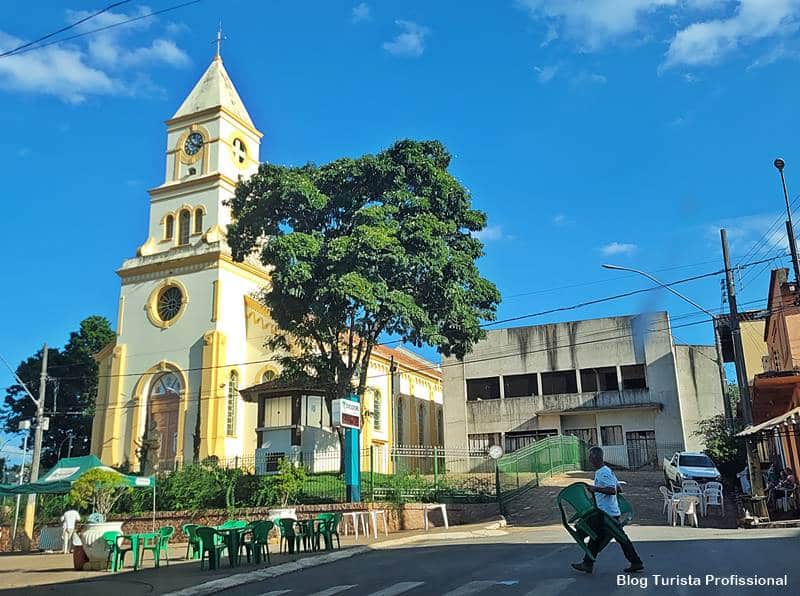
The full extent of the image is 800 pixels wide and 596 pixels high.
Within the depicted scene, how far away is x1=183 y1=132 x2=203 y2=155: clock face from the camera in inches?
1623

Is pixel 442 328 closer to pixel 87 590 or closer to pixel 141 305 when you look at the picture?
pixel 87 590

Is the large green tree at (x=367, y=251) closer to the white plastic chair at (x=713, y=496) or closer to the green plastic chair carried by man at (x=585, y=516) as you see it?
the white plastic chair at (x=713, y=496)

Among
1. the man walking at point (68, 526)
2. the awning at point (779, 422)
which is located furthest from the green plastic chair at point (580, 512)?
the man walking at point (68, 526)

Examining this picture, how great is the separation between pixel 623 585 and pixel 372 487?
13.3 metres

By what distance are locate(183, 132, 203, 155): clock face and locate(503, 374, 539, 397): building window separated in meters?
21.2

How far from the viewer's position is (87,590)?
11203 millimetres

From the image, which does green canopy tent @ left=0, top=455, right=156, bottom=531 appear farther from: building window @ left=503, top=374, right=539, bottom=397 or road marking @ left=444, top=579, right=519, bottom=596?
building window @ left=503, top=374, right=539, bottom=397

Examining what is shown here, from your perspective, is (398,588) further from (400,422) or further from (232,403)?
(400,422)

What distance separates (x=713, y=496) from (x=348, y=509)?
9.47 meters

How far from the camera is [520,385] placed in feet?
135

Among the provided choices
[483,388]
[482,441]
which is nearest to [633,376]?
[483,388]

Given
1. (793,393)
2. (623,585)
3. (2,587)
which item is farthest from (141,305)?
(623,585)

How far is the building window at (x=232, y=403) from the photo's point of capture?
113 feet

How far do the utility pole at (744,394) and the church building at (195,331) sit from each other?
18.3m
